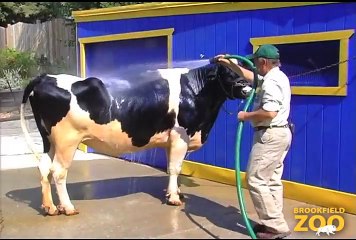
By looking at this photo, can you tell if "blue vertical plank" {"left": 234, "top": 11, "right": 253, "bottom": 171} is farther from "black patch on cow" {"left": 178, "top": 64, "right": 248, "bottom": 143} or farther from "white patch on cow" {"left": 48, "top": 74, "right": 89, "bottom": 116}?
"white patch on cow" {"left": 48, "top": 74, "right": 89, "bottom": 116}

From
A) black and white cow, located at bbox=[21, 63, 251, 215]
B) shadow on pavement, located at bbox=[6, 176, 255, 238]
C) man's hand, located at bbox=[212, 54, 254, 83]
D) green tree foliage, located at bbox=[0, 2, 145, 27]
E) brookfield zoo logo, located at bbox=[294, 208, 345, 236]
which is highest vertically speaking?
green tree foliage, located at bbox=[0, 2, 145, 27]

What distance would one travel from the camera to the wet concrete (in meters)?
5.03

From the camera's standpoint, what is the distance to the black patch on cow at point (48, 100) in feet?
17.8

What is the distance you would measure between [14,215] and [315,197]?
3.26 meters

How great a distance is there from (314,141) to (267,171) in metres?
1.51

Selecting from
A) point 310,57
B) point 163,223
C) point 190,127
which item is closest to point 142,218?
point 163,223

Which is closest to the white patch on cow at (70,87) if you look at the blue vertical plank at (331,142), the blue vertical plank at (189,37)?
the blue vertical plank at (189,37)

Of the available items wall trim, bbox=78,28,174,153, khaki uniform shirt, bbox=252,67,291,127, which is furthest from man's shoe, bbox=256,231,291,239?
wall trim, bbox=78,28,174,153

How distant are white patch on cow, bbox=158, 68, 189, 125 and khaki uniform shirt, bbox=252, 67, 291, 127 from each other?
1398mm

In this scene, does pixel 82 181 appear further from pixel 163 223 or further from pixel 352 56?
pixel 352 56

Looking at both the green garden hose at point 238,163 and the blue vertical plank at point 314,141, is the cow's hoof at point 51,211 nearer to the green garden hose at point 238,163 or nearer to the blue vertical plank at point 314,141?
the green garden hose at point 238,163

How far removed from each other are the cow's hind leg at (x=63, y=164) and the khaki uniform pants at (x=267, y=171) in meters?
1.87

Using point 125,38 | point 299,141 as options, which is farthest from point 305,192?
point 125,38

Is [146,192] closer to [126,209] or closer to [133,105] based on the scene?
[126,209]
